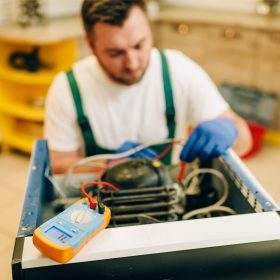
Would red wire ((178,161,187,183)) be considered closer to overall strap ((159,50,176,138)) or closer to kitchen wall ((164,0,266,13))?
overall strap ((159,50,176,138))

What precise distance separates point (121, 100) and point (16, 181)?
124cm

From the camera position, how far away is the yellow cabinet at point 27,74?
2615mm

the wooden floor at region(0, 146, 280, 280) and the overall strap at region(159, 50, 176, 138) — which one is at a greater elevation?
the overall strap at region(159, 50, 176, 138)

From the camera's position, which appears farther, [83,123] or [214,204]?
[83,123]

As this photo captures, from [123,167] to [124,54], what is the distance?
1.80 feet

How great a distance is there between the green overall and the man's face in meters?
0.11

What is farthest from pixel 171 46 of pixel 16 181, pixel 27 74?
pixel 16 181

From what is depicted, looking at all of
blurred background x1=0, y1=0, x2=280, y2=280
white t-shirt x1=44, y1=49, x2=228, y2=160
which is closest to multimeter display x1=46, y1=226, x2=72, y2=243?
white t-shirt x1=44, y1=49, x2=228, y2=160

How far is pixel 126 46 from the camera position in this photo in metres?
1.39

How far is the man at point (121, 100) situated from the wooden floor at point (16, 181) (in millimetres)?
589

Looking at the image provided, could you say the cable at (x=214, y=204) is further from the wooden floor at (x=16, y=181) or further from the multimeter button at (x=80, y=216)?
the wooden floor at (x=16, y=181)

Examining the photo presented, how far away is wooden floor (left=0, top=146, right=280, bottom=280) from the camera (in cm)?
204

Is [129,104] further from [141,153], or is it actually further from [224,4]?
[224,4]

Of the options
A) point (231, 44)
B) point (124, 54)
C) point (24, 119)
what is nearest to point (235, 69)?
point (231, 44)
